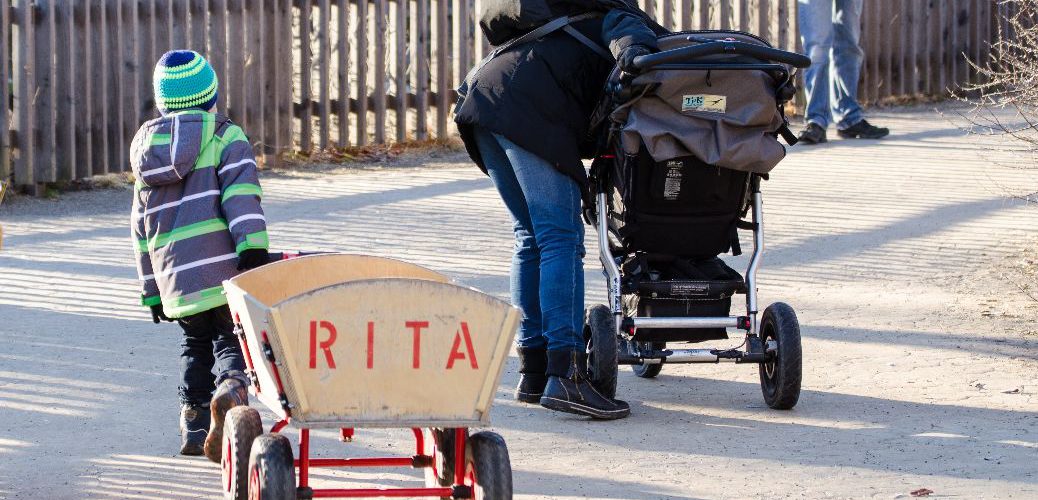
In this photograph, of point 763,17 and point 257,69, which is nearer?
point 257,69

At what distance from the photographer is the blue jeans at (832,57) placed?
39.6ft

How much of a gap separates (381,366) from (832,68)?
9.20 m

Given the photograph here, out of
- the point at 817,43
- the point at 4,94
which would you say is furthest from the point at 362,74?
the point at 817,43

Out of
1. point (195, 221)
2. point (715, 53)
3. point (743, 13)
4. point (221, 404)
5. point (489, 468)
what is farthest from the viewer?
point (743, 13)

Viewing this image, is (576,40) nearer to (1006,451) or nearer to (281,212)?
(1006,451)

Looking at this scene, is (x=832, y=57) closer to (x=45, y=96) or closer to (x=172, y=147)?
(x=45, y=96)

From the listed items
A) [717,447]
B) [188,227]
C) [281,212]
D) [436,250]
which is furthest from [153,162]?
[281,212]

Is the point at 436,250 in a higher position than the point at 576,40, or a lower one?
lower

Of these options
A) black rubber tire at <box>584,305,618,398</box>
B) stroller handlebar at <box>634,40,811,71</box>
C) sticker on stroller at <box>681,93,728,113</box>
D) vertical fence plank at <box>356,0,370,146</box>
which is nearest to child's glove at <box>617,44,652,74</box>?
stroller handlebar at <box>634,40,811,71</box>

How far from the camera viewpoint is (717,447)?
533 cm

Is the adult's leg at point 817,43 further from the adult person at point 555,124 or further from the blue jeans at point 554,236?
the blue jeans at point 554,236

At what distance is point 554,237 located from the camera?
5695 millimetres

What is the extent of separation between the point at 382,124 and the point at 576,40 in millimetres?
6802

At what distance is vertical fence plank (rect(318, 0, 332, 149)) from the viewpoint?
12023mm
